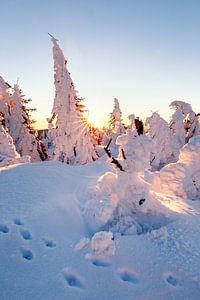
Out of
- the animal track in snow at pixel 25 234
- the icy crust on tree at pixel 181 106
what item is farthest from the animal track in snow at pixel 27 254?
the icy crust on tree at pixel 181 106

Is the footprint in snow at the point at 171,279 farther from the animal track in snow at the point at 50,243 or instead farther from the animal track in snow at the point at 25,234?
the animal track in snow at the point at 25,234

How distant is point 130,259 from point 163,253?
693 mm

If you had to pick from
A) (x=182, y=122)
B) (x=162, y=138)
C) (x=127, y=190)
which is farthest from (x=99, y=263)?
(x=182, y=122)

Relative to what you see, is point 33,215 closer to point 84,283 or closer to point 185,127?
point 84,283

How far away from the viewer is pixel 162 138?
111 ft

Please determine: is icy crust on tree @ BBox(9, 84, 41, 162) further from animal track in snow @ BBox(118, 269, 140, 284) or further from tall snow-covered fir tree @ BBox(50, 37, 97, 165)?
animal track in snow @ BBox(118, 269, 140, 284)

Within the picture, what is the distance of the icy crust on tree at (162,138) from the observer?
A: 3362 cm

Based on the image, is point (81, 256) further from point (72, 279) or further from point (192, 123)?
point (192, 123)

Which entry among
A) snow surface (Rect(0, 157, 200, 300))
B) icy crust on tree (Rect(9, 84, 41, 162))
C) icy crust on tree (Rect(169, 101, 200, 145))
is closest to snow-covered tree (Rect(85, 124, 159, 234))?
snow surface (Rect(0, 157, 200, 300))

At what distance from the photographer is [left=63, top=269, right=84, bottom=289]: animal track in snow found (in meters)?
5.11

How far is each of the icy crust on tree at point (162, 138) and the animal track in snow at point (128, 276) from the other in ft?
93.5

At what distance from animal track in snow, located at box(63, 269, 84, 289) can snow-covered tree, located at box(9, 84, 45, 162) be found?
26251 millimetres

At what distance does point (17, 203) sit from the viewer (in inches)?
289

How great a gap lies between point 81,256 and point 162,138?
29071 mm
